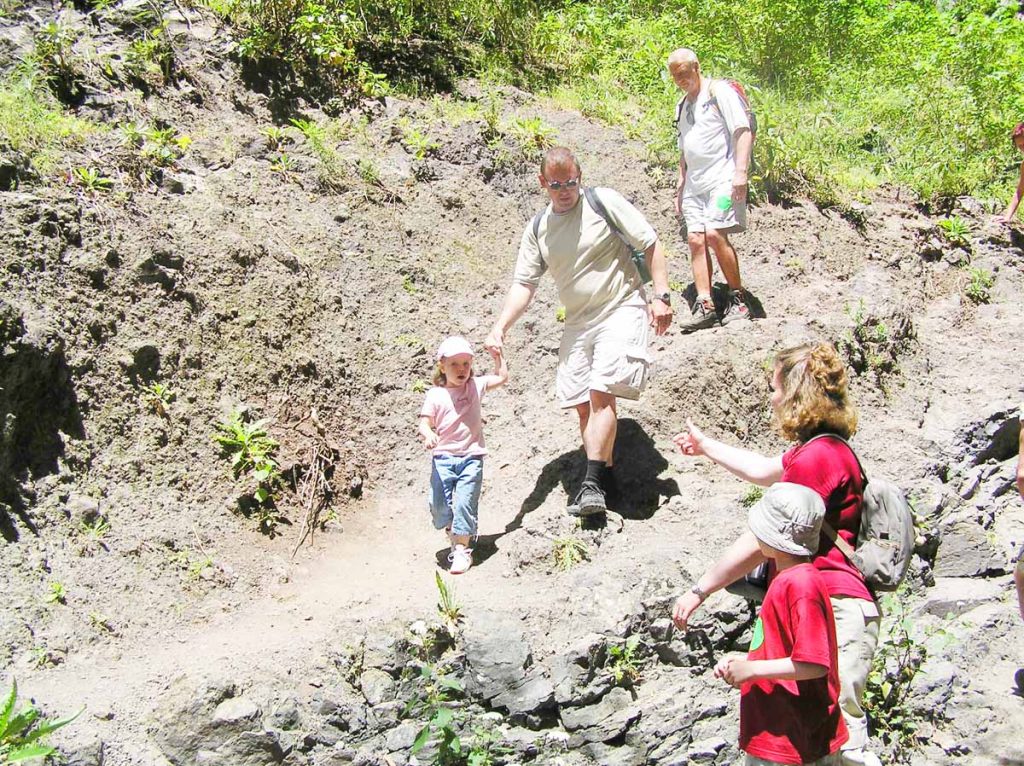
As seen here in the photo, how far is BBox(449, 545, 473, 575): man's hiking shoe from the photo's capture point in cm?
517

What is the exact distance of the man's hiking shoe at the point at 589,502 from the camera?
508 centimetres

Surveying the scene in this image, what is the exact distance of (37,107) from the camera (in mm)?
6816

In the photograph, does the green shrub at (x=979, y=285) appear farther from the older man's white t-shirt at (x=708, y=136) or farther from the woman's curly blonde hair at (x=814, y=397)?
the woman's curly blonde hair at (x=814, y=397)

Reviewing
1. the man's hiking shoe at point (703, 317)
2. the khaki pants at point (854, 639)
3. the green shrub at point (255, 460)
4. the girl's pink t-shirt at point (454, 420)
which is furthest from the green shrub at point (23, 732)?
the man's hiking shoe at point (703, 317)

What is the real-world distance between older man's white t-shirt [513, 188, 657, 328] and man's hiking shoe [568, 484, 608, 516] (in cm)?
94

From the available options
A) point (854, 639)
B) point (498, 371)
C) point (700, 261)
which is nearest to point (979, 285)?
point (700, 261)

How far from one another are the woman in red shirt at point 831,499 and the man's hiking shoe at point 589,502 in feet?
5.83

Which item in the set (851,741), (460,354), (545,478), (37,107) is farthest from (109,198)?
(851,741)

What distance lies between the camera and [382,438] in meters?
6.53

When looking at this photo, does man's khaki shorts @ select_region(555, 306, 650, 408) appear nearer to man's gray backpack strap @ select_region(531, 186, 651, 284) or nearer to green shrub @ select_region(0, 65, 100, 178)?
man's gray backpack strap @ select_region(531, 186, 651, 284)

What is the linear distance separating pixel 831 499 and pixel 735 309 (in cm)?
371

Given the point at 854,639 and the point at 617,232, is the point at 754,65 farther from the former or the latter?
the point at 854,639

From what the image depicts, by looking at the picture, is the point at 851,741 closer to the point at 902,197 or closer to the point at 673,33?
the point at 902,197

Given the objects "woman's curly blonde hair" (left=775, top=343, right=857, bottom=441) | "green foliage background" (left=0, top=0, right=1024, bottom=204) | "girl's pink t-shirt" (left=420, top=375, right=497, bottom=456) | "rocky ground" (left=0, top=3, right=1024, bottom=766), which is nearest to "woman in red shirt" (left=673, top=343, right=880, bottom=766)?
"woman's curly blonde hair" (left=775, top=343, right=857, bottom=441)
